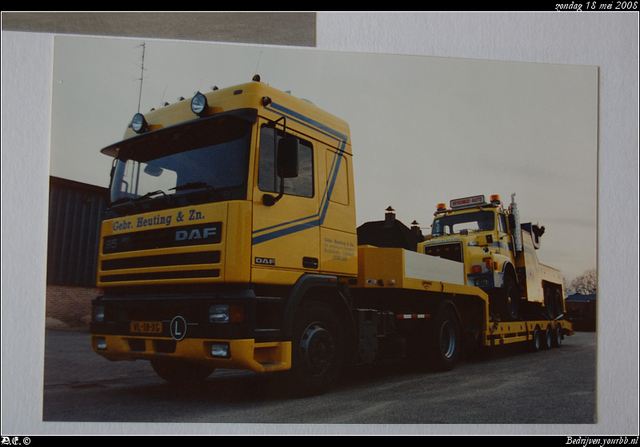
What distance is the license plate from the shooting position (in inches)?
180

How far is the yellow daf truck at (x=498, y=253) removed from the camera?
27.1 feet

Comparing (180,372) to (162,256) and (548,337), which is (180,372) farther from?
(548,337)

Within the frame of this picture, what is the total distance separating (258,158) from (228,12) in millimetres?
1801

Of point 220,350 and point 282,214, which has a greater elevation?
point 282,214

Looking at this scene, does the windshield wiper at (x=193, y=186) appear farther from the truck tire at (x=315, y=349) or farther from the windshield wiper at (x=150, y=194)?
the truck tire at (x=315, y=349)

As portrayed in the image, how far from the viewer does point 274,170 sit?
4719mm

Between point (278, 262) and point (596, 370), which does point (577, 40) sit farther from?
point (278, 262)

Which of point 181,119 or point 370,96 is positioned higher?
point 370,96

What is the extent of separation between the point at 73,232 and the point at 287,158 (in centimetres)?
221

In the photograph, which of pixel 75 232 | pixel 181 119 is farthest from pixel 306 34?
pixel 75 232

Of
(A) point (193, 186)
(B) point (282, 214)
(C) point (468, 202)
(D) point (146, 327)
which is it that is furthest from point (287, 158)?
(C) point (468, 202)

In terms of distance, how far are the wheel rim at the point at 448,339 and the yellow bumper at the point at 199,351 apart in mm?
3160

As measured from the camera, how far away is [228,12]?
5363mm

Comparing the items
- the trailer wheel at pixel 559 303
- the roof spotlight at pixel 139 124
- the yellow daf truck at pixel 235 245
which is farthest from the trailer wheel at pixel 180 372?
the trailer wheel at pixel 559 303
